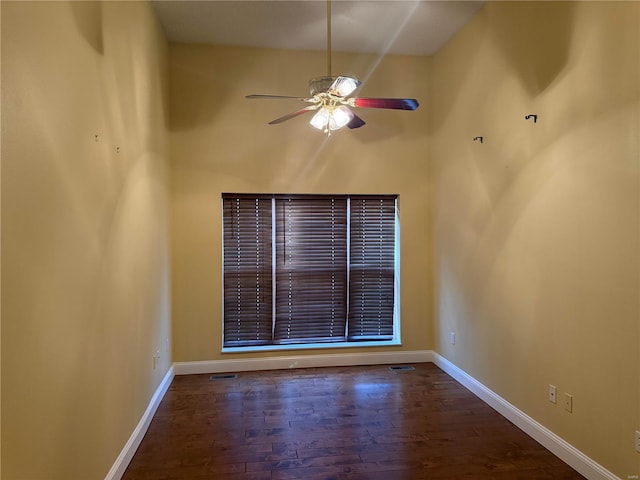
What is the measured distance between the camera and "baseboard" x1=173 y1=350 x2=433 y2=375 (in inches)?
159

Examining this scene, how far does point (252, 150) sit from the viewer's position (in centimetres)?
409

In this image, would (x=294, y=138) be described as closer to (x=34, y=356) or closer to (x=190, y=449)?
(x=190, y=449)

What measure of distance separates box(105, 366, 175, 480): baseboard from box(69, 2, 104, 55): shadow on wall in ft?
7.30

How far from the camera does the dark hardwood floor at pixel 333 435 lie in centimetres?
239

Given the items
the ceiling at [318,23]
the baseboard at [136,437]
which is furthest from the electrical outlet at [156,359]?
the ceiling at [318,23]

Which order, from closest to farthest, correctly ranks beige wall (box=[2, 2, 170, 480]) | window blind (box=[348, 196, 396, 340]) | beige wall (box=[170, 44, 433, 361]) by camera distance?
beige wall (box=[2, 2, 170, 480]) → beige wall (box=[170, 44, 433, 361]) → window blind (box=[348, 196, 396, 340])

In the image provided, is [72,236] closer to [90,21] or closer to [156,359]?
[90,21]

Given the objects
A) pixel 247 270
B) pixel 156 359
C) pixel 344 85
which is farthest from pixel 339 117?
pixel 156 359

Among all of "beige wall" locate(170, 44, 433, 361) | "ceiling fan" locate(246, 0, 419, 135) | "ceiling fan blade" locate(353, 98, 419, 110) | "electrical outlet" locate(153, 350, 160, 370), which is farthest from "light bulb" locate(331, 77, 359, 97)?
"electrical outlet" locate(153, 350, 160, 370)

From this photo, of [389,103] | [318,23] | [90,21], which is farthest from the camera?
[318,23]

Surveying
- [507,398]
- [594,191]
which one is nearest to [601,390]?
[507,398]

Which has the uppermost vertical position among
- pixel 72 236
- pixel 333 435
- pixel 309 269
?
pixel 72 236

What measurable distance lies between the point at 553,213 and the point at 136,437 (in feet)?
10.1

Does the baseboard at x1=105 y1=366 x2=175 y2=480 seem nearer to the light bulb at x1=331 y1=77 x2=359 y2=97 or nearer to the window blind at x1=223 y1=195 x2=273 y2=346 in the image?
the window blind at x1=223 y1=195 x2=273 y2=346
